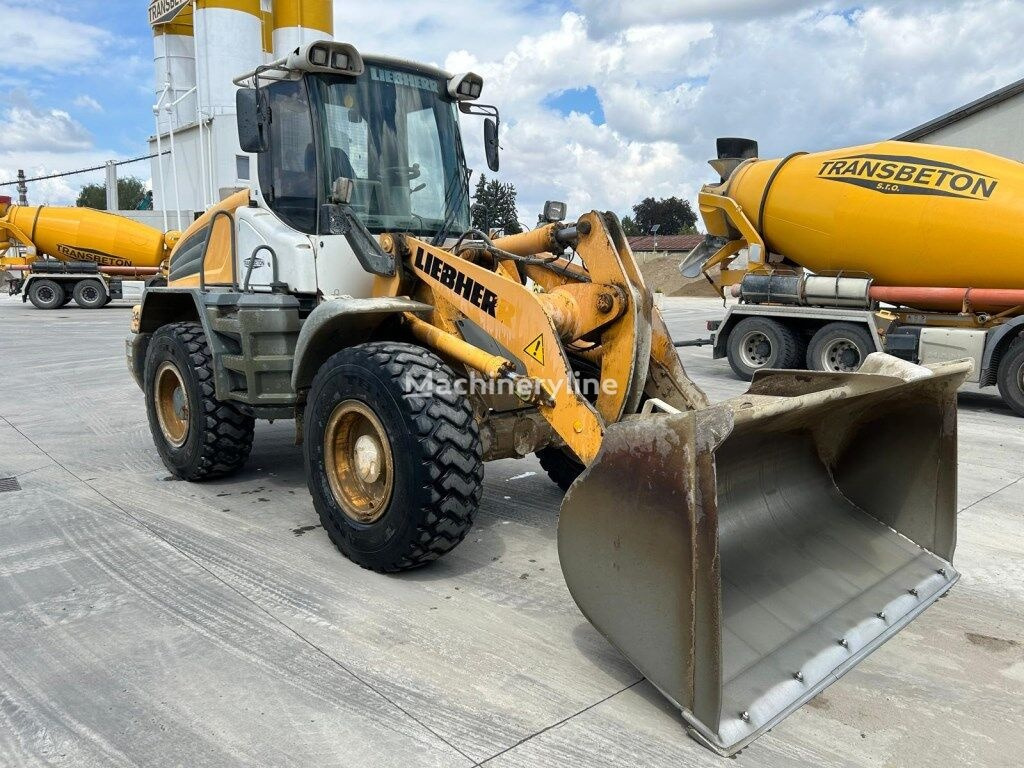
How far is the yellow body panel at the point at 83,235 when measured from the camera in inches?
912

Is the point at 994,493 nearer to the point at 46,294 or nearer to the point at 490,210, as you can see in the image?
the point at 490,210

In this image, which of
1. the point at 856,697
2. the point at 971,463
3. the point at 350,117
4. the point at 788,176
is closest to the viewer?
the point at 856,697

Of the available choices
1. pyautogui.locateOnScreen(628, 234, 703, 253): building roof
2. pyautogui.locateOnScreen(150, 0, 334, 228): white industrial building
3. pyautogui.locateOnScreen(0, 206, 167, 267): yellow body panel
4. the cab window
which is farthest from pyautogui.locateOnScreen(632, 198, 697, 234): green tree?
the cab window

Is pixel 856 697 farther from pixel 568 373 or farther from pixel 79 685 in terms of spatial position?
pixel 79 685

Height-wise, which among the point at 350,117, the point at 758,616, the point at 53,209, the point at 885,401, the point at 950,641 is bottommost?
the point at 950,641

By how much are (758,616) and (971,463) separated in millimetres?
4334

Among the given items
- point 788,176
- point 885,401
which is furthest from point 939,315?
point 885,401

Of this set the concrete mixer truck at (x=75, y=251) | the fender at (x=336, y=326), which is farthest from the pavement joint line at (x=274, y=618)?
the concrete mixer truck at (x=75, y=251)

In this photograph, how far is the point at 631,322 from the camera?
390 cm

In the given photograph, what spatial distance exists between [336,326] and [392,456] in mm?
950

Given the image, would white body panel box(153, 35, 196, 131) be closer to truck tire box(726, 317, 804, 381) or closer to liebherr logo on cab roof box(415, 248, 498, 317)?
truck tire box(726, 317, 804, 381)

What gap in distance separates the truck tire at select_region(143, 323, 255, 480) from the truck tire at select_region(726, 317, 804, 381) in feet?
24.1

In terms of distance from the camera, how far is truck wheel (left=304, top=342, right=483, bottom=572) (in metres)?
3.60

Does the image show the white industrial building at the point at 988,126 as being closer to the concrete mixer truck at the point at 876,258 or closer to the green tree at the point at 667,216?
the concrete mixer truck at the point at 876,258
